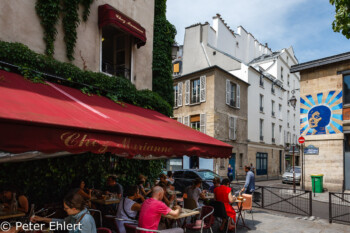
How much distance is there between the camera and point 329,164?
1487cm

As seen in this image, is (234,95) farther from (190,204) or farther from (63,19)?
(63,19)

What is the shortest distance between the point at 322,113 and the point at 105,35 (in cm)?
1276

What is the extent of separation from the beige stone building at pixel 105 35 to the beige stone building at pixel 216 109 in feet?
42.5

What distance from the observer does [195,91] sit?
24.0 meters

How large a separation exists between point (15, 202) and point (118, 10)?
624 cm

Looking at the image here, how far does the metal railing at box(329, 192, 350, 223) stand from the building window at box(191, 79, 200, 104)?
1564 cm

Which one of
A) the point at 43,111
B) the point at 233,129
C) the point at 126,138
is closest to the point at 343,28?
the point at 126,138

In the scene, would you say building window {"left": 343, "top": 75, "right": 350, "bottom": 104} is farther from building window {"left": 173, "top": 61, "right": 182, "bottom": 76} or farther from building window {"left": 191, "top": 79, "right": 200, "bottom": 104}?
building window {"left": 173, "top": 61, "right": 182, "bottom": 76}

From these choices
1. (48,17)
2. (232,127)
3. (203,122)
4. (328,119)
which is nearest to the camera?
(48,17)

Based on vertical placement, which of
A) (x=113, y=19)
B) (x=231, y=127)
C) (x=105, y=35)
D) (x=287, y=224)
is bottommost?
(x=287, y=224)

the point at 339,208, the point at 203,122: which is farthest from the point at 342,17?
the point at 203,122

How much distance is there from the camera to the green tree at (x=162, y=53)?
32.9 feet

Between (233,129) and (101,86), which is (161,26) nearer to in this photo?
(101,86)

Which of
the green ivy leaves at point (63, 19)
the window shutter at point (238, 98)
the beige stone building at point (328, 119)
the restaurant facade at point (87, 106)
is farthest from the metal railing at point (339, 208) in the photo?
the window shutter at point (238, 98)
